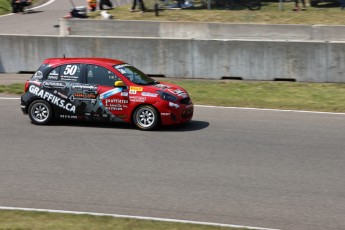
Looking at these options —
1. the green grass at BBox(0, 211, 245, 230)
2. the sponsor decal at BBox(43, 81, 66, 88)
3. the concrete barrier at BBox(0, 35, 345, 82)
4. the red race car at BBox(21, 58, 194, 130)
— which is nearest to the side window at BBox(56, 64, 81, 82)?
the red race car at BBox(21, 58, 194, 130)

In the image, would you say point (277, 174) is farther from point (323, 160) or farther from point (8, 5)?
point (8, 5)

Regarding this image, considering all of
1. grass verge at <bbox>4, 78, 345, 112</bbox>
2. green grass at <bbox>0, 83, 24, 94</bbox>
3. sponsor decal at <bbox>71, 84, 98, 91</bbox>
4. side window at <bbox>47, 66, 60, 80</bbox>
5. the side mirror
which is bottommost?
grass verge at <bbox>4, 78, 345, 112</bbox>

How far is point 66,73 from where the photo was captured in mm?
15539

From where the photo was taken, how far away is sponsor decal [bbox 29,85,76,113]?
15.5m

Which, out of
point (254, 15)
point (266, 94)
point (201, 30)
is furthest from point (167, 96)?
point (254, 15)

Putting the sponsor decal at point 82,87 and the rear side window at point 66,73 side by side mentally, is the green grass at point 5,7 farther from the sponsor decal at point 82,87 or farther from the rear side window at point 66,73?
the sponsor decal at point 82,87

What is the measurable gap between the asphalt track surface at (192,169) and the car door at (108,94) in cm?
38

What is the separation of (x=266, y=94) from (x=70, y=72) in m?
6.53

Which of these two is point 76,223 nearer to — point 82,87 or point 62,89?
point 82,87

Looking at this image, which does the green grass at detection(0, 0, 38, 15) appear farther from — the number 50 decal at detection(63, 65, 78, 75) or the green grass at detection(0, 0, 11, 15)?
the number 50 decal at detection(63, 65, 78, 75)

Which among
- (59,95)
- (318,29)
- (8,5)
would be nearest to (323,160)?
(59,95)

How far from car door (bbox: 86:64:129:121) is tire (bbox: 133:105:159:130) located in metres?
0.24

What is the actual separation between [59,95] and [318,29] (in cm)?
1453

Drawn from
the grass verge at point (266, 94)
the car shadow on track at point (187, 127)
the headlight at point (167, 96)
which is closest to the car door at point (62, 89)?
the headlight at point (167, 96)
